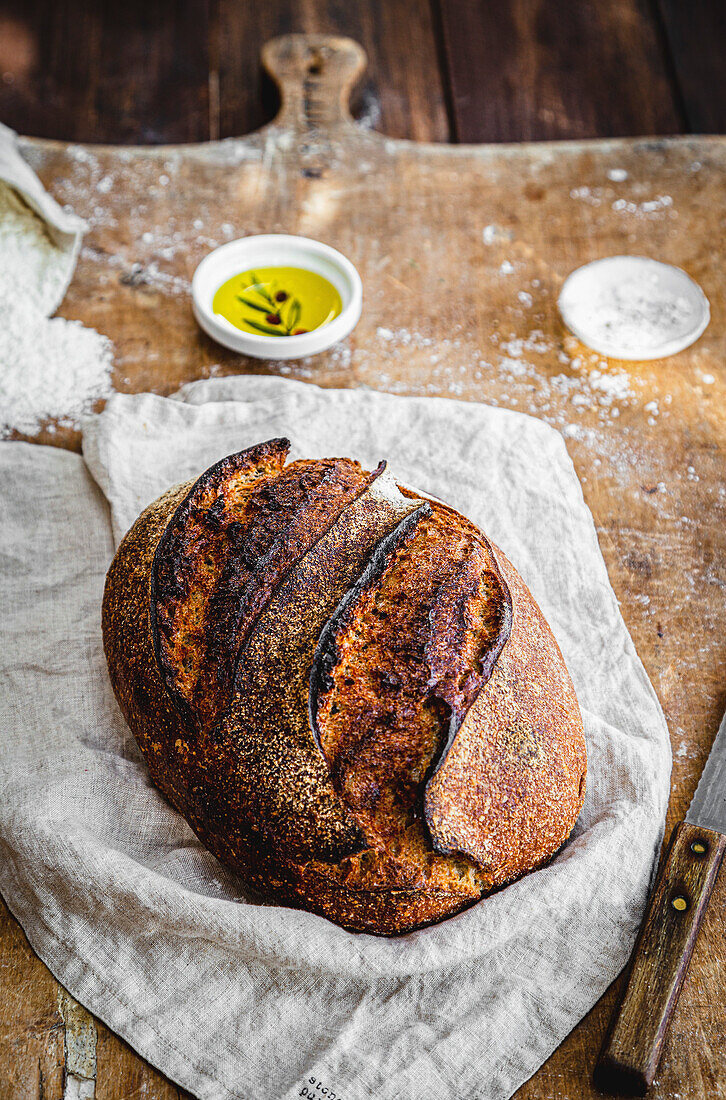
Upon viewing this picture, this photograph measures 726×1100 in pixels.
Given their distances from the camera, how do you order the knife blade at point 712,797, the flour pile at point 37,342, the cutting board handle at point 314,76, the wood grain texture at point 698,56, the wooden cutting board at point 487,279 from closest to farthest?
1. the knife blade at point 712,797
2. the wooden cutting board at point 487,279
3. the flour pile at point 37,342
4. the cutting board handle at point 314,76
5. the wood grain texture at point 698,56

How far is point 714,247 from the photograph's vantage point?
3213 mm

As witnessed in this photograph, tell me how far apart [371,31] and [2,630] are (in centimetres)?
322

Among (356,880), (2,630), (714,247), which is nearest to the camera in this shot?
(356,880)

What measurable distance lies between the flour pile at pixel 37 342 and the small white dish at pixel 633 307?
Answer: 147cm

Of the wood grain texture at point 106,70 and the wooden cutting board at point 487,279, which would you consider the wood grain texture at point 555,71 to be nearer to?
the wooden cutting board at point 487,279

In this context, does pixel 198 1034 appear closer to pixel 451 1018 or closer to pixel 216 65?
pixel 451 1018

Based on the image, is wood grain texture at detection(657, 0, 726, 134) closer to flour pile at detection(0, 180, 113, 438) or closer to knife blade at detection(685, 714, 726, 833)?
flour pile at detection(0, 180, 113, 438)

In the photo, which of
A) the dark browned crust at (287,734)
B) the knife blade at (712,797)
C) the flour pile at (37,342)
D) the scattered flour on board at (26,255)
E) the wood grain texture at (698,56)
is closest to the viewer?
the dark browned crust at (287,734)

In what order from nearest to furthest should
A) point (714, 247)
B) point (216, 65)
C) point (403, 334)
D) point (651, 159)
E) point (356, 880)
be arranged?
1. point (356, 880)
2. point (403, 334)
3. point (714, 247)
4. point (651, 159)
5. point (216, 65)

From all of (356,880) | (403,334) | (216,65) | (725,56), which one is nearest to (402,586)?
(356,880)

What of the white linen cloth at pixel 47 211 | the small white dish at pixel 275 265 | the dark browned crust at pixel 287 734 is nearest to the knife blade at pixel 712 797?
the dark browned crust at pixel 287 734

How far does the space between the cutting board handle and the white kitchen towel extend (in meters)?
1.97

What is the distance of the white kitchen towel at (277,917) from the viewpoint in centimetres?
168

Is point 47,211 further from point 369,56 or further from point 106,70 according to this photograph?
point 369,56
